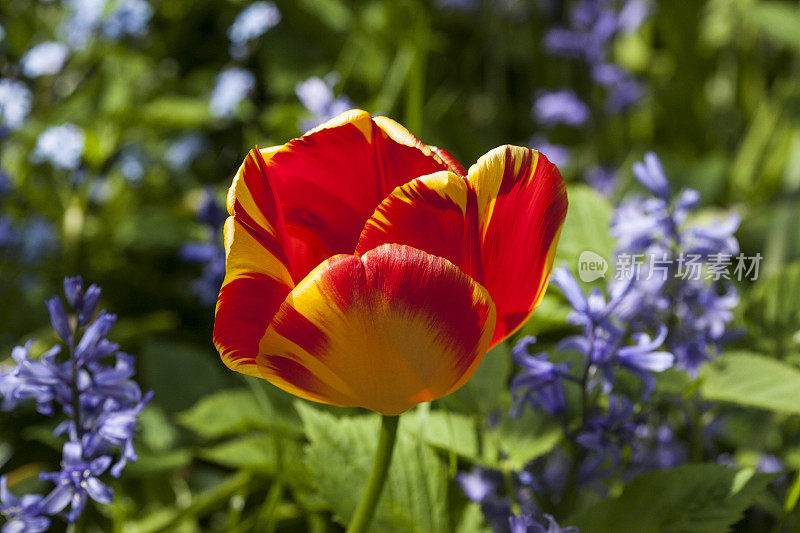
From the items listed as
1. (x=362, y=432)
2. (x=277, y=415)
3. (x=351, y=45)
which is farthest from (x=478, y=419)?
(x=351, y=45)

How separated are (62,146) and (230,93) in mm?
248

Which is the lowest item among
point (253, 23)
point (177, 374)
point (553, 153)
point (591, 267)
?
point (177, 374)

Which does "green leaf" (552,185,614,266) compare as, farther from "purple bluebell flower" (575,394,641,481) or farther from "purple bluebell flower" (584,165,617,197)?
"purple bluebell flower" (584,165,617,197)

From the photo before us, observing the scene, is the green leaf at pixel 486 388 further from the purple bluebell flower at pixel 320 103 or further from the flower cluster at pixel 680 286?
the purple bluebell flower at pixel 320 103

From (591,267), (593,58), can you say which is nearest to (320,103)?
(591,267)

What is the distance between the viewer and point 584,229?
88 centimetres

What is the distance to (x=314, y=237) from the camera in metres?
0.46

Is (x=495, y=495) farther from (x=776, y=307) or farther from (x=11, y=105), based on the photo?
(x=11, y=105)

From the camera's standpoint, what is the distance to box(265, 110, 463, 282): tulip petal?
0.43m

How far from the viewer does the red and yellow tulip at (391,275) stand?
381 millimetres

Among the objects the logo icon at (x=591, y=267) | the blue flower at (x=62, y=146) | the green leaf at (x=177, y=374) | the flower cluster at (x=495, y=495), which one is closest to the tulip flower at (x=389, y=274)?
the flower cluster at (x=495, y=495)

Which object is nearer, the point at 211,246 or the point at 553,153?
the point at 211,246

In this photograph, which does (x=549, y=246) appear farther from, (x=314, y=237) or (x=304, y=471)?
(x=304, y=471)

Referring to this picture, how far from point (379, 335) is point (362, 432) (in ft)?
0.75
